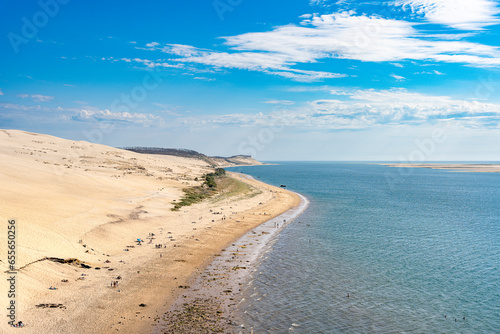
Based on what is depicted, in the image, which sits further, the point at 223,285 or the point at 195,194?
the point at 195,194

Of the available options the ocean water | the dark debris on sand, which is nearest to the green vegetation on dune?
the ocean water

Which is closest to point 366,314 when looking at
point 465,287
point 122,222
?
point 465,287

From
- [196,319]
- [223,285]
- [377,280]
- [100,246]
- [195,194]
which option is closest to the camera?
[196,319]

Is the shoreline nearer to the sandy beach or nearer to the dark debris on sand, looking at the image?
the dark debris on sand

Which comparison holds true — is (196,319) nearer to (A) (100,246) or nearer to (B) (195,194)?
(A) (100,246)

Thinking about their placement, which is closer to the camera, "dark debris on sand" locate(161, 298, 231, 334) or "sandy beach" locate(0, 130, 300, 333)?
"dark debris on sand" locate(161, 298, 231, 334)

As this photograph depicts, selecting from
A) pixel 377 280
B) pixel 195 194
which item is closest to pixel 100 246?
pixel 377 280

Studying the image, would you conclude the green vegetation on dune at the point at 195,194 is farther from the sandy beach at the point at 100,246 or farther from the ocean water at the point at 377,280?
the ocean water at the point at 377,280
